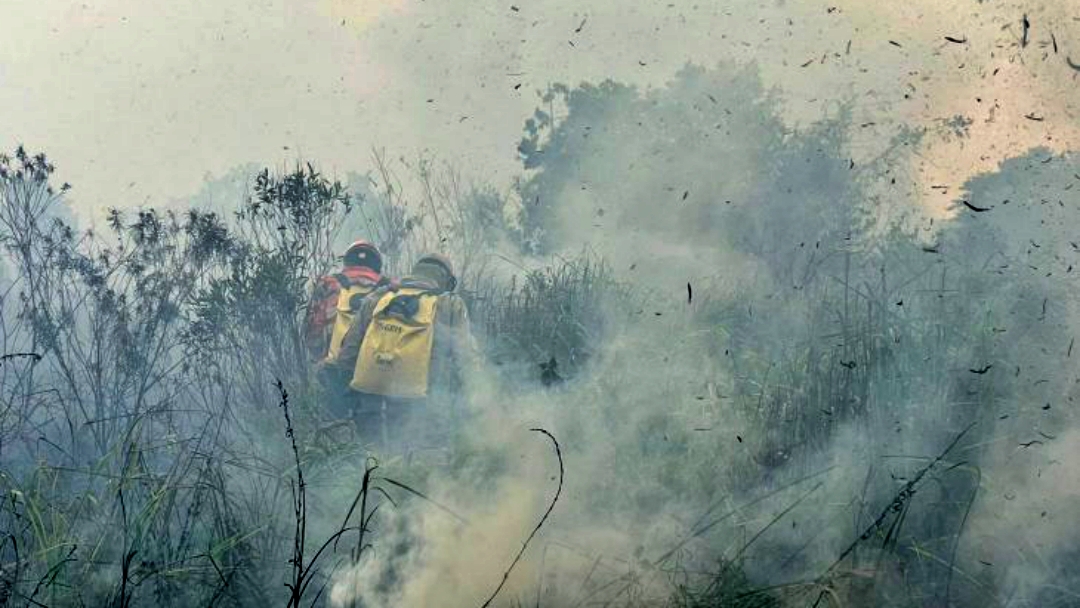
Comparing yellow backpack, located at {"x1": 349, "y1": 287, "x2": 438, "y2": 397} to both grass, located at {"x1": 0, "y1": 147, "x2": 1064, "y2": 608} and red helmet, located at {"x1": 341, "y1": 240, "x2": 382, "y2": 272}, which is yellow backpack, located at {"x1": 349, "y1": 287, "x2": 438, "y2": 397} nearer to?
grass, located at {"x1": 0, "y1": 147, "x2": 1064, "y2": 608}

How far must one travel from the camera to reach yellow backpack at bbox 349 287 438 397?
5305 mm

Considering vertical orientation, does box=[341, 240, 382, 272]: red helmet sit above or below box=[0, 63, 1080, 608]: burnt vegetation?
above

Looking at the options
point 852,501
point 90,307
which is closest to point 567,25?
point 90,307

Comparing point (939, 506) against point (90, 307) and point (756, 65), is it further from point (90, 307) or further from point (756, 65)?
point (756, 65)

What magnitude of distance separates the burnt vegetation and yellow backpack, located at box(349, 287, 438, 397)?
316 millimetres

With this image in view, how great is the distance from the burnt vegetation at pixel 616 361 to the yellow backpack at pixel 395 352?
12.4 inches

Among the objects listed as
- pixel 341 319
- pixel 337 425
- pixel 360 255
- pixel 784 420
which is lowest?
pixel 784 420

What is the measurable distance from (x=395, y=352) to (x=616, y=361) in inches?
49.1

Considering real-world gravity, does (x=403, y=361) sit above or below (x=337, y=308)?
below

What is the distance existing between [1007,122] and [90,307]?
19.9ft

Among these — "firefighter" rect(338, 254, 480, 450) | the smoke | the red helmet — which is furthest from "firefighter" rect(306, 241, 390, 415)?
the smoke

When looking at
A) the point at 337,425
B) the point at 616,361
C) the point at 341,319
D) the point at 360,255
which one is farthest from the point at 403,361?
the point at 616,361

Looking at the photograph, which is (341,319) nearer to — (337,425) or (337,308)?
(337,308)

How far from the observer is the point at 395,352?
5312mm
